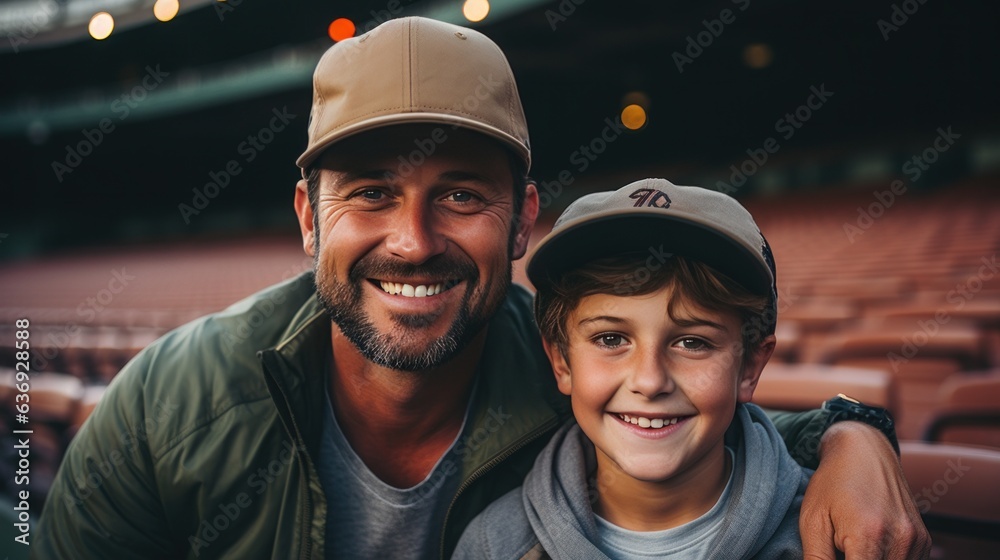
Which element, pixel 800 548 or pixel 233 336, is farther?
pixel 233 336

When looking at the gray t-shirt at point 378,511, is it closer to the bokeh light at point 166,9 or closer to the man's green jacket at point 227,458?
the man's green jacket at point 227,458

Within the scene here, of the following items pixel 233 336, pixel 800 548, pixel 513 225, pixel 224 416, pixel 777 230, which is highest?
pixel 513 225

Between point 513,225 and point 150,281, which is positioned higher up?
point 513,225

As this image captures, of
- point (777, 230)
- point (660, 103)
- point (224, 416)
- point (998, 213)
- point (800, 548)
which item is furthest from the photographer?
point (660, 103)

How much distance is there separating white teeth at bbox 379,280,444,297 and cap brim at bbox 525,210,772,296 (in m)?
0.28

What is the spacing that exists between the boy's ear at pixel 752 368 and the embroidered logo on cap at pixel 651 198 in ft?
1.11

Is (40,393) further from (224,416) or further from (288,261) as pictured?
(288,261)

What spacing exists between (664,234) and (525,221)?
54 cm

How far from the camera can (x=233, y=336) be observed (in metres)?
1.83

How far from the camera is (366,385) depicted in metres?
1.80

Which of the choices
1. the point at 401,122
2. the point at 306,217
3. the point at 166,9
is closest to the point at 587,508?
the point at 401,122

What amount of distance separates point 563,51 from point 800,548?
12.2m

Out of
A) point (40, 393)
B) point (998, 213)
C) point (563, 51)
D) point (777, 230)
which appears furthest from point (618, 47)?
point (40, 393)

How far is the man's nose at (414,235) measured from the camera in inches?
61.9
